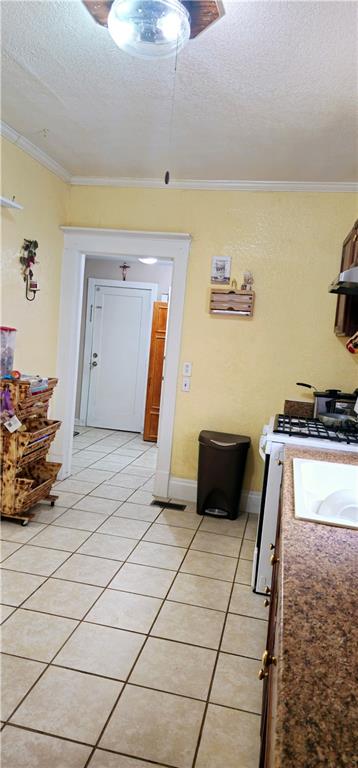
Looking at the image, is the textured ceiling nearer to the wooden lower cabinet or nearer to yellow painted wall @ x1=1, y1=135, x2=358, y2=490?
yellow painted wall @ x1=1, y1=135, x2=358, y2=490

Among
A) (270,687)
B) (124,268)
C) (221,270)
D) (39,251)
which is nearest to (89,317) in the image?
(124,268)

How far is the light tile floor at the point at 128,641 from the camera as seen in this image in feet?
5.22

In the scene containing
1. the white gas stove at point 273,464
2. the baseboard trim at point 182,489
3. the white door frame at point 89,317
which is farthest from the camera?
the white door frame at point 89,317

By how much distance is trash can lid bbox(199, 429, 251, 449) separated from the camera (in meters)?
3.47

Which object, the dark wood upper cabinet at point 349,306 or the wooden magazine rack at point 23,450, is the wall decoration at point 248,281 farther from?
the wooden magazine rack at point 23,450

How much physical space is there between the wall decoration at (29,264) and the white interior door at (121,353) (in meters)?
2.78

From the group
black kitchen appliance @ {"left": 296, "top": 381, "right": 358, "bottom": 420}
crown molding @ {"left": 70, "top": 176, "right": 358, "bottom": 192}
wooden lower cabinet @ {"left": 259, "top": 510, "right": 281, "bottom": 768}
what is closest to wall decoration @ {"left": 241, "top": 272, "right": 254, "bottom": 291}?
crown molding @ {"left": 70, "top": 176, "right": 358, "bottom": 192}

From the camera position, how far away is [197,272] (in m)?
3.77

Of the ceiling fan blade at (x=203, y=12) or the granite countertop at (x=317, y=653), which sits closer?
the granite countertop at (x=317, y=653)

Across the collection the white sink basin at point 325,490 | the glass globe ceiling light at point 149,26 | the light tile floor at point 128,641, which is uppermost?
the glass globe ceiling light at point 149,26

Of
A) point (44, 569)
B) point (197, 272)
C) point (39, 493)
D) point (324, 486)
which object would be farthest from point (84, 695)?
point (197, 272)

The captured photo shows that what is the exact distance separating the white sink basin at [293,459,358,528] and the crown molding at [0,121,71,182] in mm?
2680

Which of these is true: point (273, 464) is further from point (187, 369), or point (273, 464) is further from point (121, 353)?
point (121, 353)

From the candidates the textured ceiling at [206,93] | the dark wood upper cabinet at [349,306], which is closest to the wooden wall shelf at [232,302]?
the dark wood upper cabinet at [349,306]
